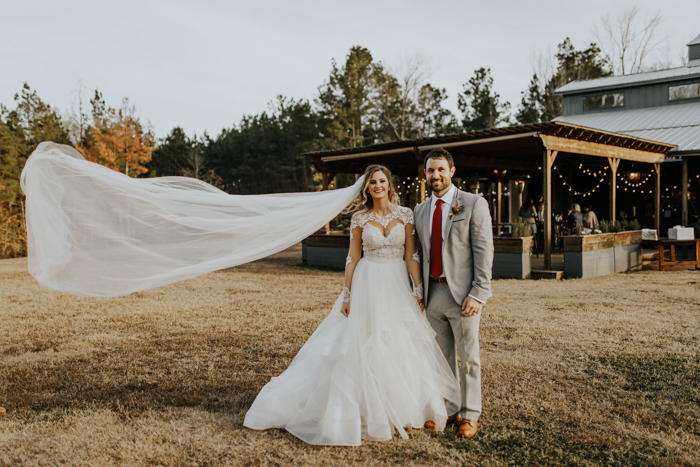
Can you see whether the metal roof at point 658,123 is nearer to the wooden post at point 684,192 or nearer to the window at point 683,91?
the window at point 683,91

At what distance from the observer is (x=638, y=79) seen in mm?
21922

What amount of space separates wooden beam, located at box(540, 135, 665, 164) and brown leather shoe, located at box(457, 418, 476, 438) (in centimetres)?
875

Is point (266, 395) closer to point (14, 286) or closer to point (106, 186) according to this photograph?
point (106, 186)

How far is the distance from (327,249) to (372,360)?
1098 cm

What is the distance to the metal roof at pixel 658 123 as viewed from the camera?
1692 cm

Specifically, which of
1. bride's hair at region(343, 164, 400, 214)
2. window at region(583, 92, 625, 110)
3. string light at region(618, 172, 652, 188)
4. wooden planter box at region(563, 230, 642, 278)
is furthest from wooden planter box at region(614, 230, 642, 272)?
window at region(583, 92, 625, 110)

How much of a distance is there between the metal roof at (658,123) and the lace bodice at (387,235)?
15.6 meters

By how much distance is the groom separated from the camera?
3.45 meters

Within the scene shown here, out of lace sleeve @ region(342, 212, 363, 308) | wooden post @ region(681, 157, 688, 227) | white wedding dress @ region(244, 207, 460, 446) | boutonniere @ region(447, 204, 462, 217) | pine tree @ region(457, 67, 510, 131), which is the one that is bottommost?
white wedding dress @ region(244, 207, 460, 446)

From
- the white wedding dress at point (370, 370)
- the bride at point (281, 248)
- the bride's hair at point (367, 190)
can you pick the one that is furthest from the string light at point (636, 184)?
the white wedding dress at point (370, 370)

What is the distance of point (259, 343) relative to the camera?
19.7 ft

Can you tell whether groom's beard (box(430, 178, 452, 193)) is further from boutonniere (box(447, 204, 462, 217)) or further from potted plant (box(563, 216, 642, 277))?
potted plant (box(563, 216, 642, 277))

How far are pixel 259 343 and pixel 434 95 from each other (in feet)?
116

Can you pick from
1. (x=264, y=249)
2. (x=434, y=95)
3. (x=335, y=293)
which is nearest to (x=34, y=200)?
(x=264, y=249)
